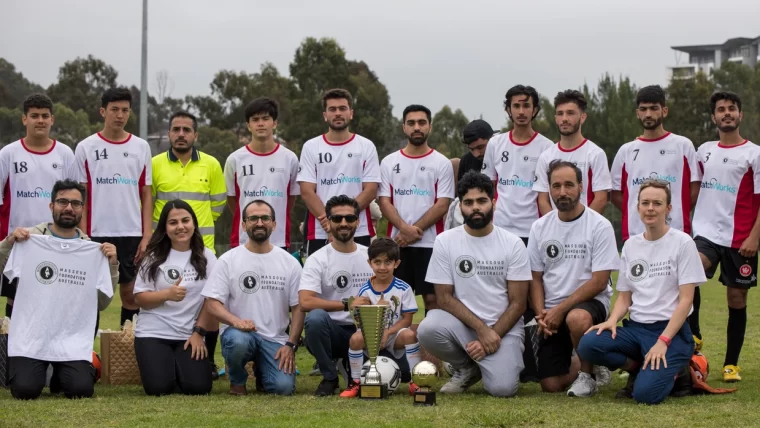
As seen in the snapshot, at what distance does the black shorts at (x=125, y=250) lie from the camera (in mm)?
8547

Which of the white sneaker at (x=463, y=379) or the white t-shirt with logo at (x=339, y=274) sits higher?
the white t-shirt with logo at (x=339, y=274)

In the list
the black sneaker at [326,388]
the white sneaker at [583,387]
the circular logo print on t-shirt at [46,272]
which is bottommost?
the black sneaker at [326,388]

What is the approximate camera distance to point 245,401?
6.76 meters

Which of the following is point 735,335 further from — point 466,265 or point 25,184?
point 25,184

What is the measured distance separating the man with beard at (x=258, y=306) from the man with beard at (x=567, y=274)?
5.99 ft

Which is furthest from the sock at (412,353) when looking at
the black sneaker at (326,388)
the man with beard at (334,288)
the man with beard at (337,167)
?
the man with beard at (337,167)

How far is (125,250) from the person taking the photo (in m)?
8.57

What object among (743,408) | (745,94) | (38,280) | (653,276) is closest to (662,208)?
(653,276)

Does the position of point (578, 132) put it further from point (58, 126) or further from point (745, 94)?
point (745, 94)

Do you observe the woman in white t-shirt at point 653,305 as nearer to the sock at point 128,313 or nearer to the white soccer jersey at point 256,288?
the white soccer jersey at point 256,288

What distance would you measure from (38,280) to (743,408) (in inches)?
195

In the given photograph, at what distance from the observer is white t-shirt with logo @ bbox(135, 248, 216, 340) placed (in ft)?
24.4

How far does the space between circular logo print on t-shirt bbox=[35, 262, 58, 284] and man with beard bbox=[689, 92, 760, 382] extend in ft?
16.6

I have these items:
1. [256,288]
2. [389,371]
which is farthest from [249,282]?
[389,371]
